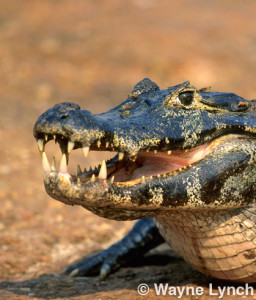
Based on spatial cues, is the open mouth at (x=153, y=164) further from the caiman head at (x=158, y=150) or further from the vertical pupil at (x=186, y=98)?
the vertical pupil at (x=186, y=98)

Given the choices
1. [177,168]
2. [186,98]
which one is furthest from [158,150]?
[186,98]

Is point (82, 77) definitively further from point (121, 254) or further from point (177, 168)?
point (177, 168)

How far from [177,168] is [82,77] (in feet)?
29.1

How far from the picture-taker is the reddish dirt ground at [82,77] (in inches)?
172

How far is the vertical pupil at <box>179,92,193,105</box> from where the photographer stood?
3215 millimetres

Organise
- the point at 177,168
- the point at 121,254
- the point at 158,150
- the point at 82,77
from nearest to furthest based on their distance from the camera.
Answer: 1. the point at 158,150
2. the point at 177,168
3. the point at 121,254
4. the point at 82,77

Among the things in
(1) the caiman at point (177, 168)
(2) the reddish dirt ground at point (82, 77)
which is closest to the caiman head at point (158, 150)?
(1) the caiman at point (177, 168)

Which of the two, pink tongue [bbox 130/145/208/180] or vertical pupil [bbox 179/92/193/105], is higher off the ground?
vertical pupil [bbox 179/92/193/105]

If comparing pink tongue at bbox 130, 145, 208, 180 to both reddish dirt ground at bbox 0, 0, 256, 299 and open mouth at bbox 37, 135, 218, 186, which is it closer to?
open mouth at bbox 37, 135, 218, 186

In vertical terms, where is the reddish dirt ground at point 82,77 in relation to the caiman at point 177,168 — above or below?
above

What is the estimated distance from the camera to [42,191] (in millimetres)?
6676

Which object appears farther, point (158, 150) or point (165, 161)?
point (165, 161)

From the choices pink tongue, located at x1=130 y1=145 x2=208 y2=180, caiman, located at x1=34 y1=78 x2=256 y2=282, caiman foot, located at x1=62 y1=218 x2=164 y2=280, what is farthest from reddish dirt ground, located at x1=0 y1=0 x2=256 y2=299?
pink tongue, located at x1=130 y1=145 x2=208 y2=180

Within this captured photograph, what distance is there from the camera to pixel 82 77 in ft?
38.4
